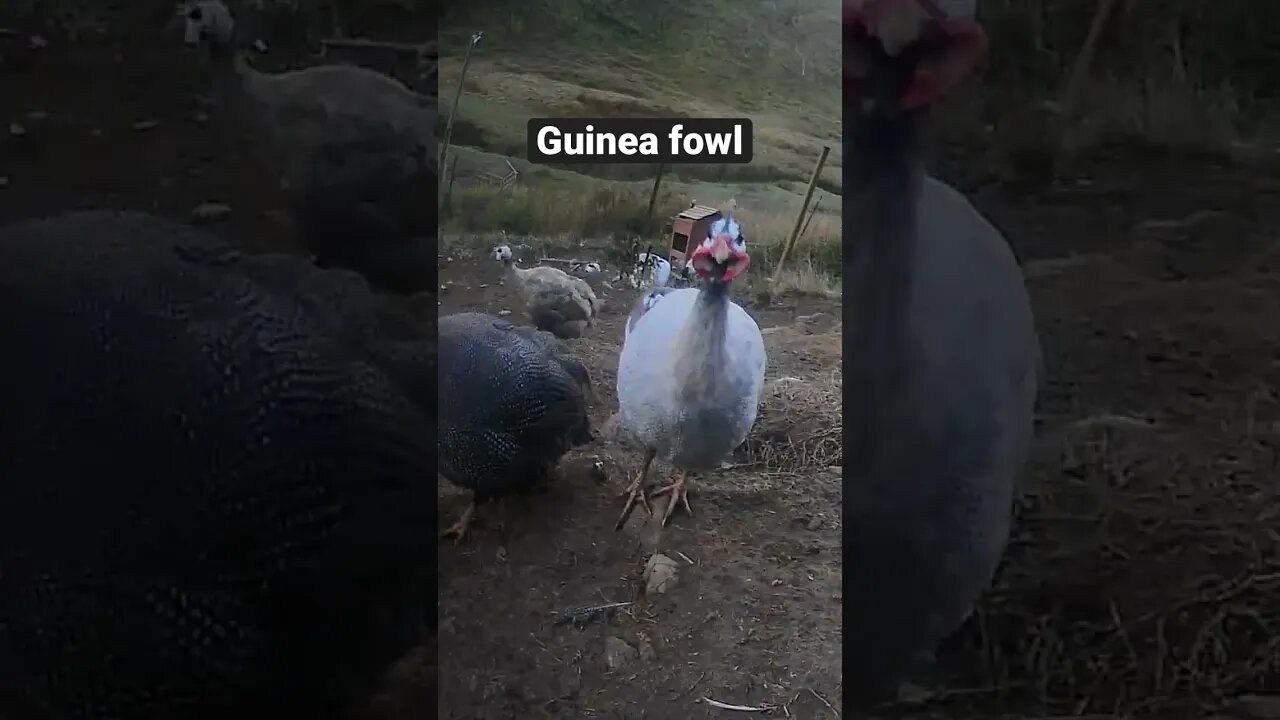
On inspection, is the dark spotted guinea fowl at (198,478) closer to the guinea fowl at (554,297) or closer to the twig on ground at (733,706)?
the guinea fowl at (554,297)

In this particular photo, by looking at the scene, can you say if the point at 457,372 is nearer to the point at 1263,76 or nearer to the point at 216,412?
the point at 216,412

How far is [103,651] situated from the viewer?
2154mm

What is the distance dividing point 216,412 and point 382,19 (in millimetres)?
976

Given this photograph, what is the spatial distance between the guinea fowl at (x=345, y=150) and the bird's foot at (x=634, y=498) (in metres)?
0.66

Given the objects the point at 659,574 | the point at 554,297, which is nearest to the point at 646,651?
the point at 659,574

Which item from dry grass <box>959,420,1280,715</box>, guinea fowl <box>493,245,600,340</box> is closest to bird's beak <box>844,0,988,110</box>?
guinea fowl <box>493,245,600,340</box>

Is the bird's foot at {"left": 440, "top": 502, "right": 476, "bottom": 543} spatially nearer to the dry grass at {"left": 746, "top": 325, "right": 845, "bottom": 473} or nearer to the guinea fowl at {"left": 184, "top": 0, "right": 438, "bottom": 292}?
the guinea fowl at {"left": 184, "top": 0, "right": 438, "bottom": 292}

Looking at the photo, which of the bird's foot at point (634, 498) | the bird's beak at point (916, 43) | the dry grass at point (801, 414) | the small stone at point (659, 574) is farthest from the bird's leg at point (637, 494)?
the bird's beak at point (916, 43)

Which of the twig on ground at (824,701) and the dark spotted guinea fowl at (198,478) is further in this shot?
the twig on ground at (824,701)

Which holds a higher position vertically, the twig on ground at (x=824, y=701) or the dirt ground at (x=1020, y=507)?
the dirt ground at (x=1020, y=507)

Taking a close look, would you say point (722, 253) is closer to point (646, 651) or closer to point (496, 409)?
point (496, 409)

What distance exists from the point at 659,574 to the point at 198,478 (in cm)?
107

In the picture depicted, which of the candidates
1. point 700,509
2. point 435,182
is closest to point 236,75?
point 435,182

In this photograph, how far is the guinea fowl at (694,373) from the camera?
7.36 ft
